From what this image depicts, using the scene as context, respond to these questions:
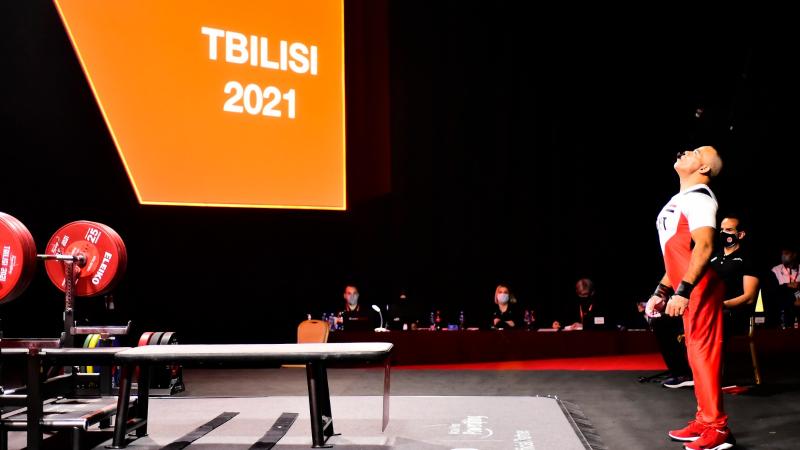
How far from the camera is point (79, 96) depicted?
256 inches

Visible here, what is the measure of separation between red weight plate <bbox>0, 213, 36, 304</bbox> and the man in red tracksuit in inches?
117

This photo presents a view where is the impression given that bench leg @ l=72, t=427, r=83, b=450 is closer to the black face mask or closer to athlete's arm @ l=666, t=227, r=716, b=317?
athlete's arm @ l=666, t=227, r=716, b=317

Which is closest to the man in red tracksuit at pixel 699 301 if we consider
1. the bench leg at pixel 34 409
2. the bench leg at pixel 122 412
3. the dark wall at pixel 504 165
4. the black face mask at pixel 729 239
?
the black face mask at pixel 729 239

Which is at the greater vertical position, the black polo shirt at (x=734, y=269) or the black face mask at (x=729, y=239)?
the black face mask at (x=729, y=239)

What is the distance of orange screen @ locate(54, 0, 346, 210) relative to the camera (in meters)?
6.09

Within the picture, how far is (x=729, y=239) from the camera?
4.39 m

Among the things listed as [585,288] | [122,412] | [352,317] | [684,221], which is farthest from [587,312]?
[122,412]

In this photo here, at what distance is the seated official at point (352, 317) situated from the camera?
702 centimetres

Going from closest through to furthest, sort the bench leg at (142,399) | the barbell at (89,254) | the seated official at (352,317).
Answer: the bench leg at (142,399) < the barbell at (89,254) < the seated official at (352,317)

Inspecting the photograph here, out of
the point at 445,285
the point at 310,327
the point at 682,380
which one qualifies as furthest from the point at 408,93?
the point at 682,380

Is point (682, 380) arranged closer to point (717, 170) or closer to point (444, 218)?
point (717, 170)

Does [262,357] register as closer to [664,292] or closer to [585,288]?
[664,292]

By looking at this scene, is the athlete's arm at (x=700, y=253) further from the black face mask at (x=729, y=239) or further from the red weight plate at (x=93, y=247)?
the red weight plate at (x=93, y=247)

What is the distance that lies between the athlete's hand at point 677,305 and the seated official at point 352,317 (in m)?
4.36
